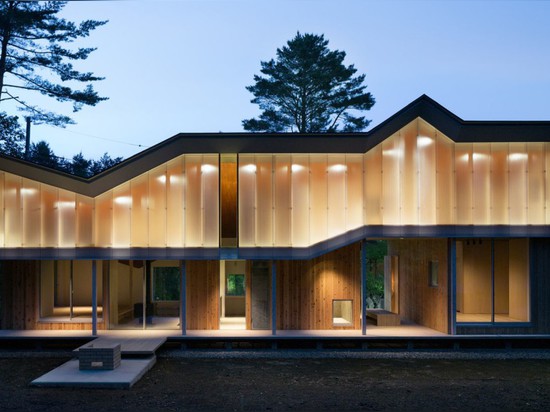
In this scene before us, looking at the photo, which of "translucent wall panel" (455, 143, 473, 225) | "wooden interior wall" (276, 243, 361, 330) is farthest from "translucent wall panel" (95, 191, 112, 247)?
"translucent wall panel" (455, 143, 473, 225)

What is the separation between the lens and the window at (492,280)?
1680 cm

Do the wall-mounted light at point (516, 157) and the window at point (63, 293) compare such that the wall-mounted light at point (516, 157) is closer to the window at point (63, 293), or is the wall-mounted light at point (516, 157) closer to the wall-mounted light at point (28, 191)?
the window at point (63, 293)

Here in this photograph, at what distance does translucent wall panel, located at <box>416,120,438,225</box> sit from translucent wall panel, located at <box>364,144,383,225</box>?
118 cm

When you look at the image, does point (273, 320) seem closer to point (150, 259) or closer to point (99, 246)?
point (150, 259)

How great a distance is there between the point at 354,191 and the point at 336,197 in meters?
0.59

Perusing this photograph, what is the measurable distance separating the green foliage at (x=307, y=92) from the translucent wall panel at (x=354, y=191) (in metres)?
18.4

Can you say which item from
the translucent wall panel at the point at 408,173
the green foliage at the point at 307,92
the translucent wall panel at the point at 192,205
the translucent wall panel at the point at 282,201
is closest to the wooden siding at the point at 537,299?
the translucent wall panel at the point at 408,173

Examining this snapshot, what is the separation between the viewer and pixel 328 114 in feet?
116

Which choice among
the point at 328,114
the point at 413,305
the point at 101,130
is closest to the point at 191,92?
the point at 101,130

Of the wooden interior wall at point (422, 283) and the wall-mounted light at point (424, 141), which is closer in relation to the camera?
the wall-mounted light at point (424, 141)

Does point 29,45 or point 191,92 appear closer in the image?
point 29,45

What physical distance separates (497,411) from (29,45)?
28375mm

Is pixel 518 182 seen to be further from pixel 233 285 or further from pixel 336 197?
pixel 233 285

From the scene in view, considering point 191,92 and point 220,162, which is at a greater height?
point 191,92
